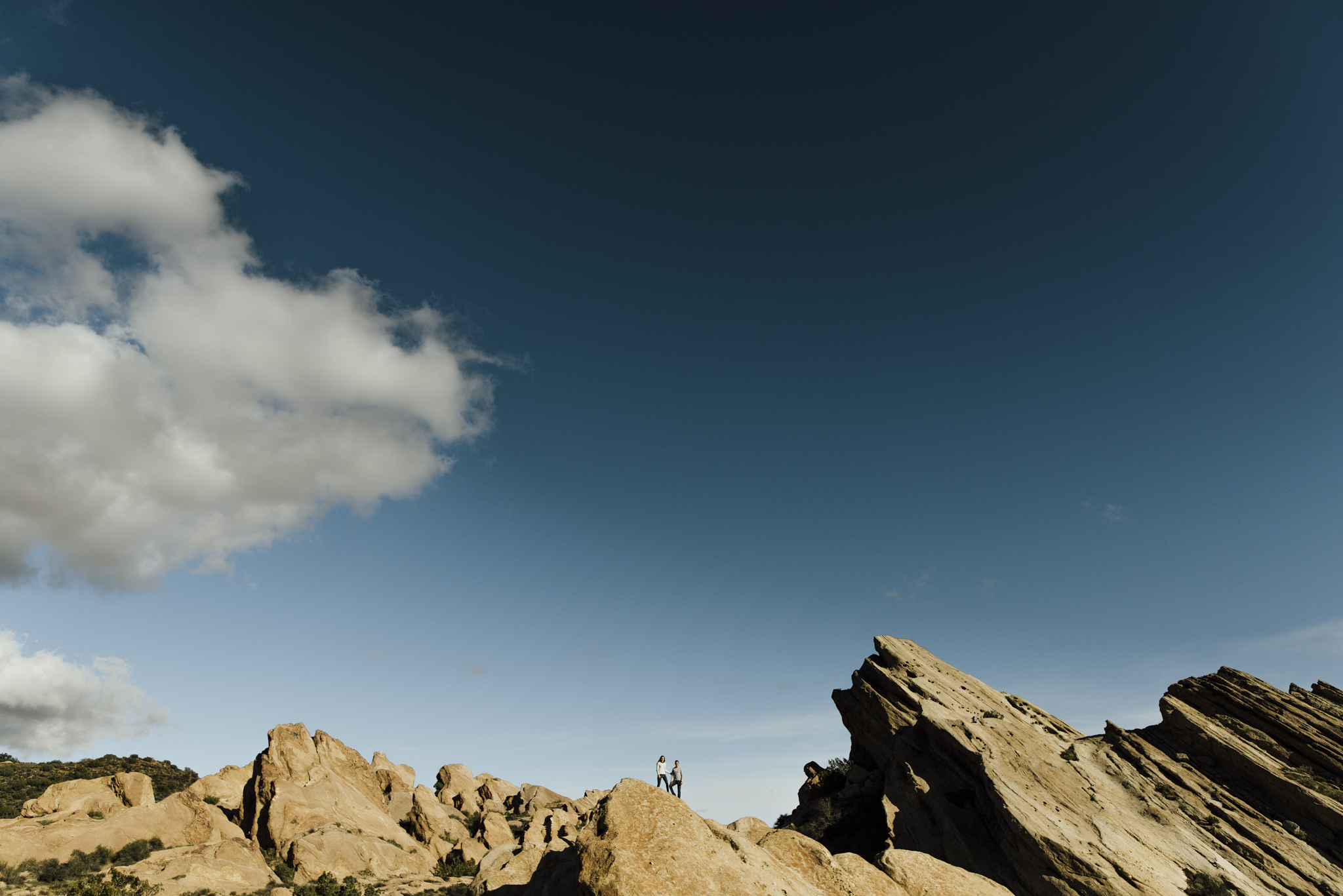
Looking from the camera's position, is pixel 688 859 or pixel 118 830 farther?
pixel 118 830

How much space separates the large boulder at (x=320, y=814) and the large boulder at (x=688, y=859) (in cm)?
4891

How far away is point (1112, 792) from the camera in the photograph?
107 feet

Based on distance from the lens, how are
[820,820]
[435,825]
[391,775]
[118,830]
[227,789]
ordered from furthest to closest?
[391,775]
[227,789]
[435,825]
[118,830]
[820,820]

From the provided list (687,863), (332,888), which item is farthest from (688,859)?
(332,888)

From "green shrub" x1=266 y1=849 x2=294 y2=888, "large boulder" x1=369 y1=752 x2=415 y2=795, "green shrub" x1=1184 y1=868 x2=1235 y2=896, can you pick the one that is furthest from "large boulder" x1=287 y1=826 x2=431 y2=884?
"green shrub" x1=1184 y1=868 x2=1235 y2=896

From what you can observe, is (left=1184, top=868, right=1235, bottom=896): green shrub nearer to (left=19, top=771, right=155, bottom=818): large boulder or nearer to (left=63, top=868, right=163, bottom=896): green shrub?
(left=63, top=868, right=163, bottom=896): green shrub

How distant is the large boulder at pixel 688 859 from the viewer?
1556 centimetres

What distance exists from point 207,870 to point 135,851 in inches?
465

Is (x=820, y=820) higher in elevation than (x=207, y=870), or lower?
higher

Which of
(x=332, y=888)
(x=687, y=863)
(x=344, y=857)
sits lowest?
(x=332, y=888)

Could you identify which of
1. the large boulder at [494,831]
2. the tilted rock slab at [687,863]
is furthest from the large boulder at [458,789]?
the tilted rock slab at [687,863]

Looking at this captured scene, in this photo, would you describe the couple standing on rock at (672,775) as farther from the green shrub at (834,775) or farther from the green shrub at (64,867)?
the green shrub at (64,867)

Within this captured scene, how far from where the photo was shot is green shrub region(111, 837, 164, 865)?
158 feet

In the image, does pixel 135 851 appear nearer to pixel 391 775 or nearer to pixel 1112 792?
pixel 391 775
